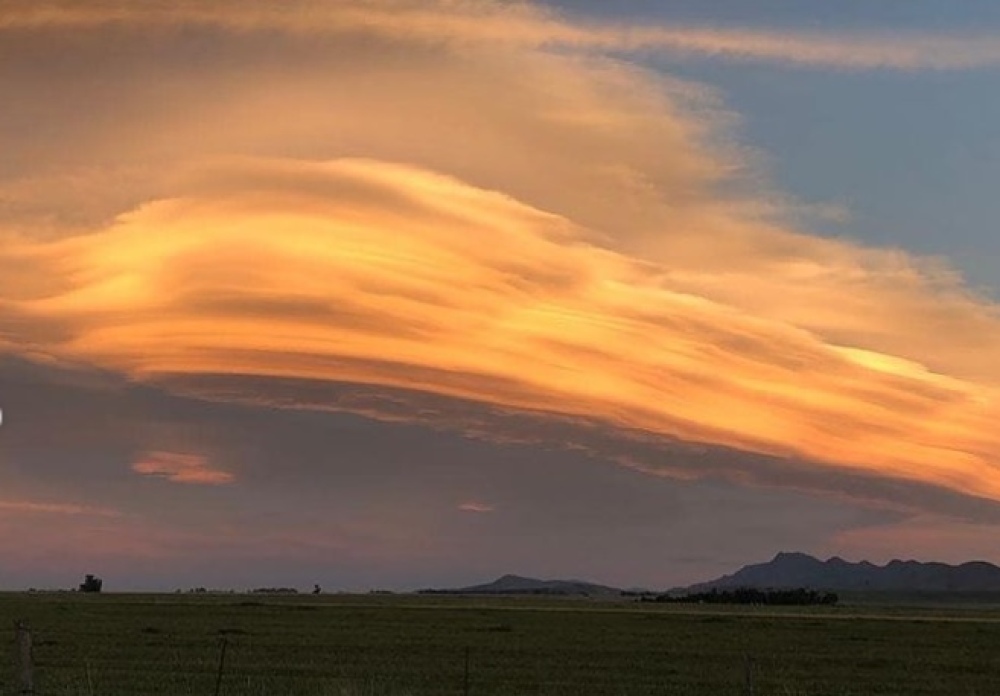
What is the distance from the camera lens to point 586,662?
52.8 m

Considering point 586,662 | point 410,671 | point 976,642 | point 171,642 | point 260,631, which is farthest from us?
point 976,642

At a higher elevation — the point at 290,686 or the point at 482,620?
the point at 482,620

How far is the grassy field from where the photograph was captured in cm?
4106

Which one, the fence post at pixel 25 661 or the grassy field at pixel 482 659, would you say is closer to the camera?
the fence post at pixel 25 661

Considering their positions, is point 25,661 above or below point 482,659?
below

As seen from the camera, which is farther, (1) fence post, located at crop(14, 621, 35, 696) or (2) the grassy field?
(2) the grassy field

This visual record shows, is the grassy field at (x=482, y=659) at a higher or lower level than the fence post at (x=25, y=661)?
higher

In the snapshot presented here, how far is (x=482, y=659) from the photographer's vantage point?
53688 millimetres

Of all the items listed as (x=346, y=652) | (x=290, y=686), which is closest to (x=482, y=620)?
(x=346, y=652)

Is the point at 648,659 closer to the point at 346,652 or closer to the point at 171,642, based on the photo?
the point at 346,652

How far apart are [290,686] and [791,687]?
1511 cm

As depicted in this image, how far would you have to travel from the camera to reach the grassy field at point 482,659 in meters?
41.1

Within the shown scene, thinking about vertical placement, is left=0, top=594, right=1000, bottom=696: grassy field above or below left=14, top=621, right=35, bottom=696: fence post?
above

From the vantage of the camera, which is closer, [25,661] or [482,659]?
[25,661]
